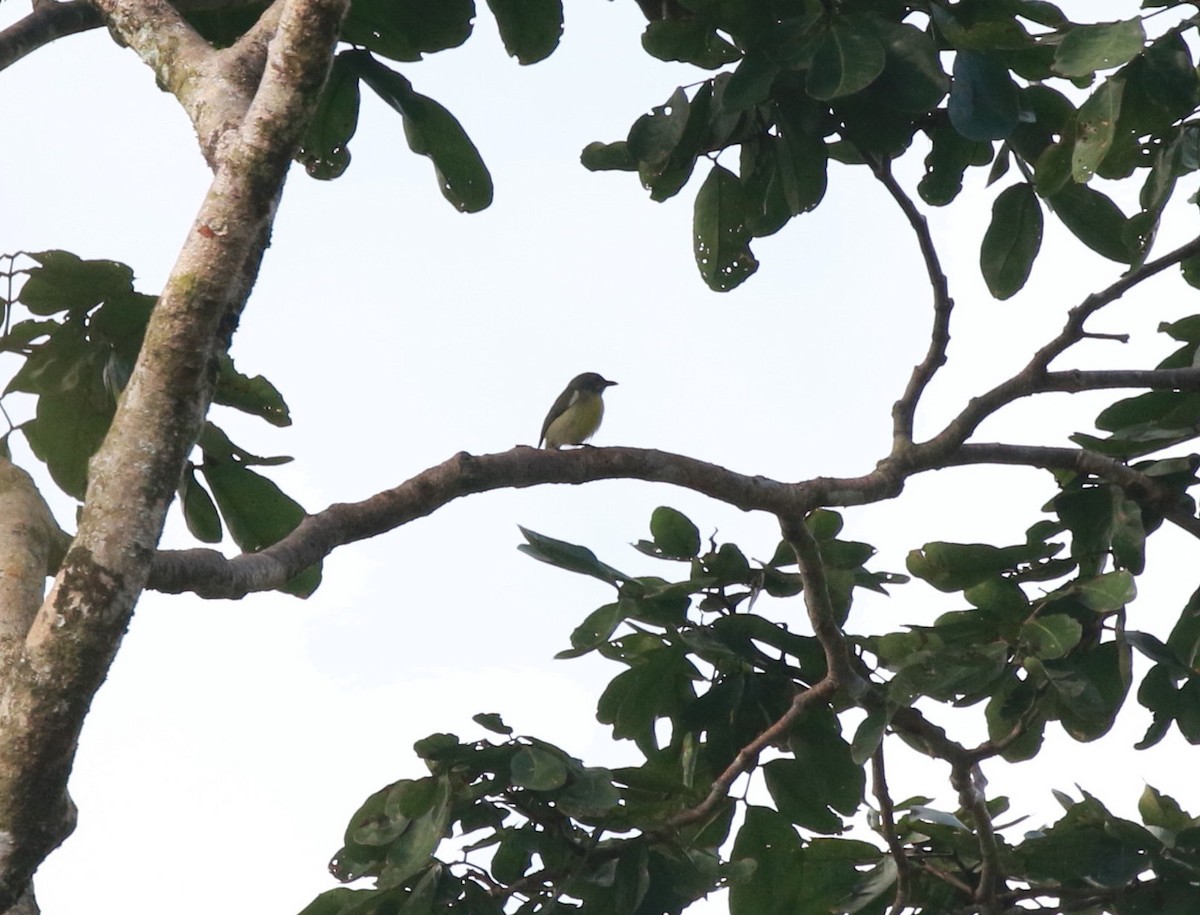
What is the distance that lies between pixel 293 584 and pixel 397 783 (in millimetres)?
558

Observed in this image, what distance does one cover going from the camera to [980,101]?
311 centimetres

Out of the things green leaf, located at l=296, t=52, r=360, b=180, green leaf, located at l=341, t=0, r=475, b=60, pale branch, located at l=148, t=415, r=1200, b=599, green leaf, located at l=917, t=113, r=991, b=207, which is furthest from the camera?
green leaf, located at l=917, t=113, r=991, b=207

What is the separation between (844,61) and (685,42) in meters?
0.51

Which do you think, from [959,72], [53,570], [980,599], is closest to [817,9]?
[959,72]

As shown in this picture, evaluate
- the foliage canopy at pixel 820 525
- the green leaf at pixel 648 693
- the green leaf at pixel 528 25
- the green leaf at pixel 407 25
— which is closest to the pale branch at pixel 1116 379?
the foliage canopy at pixel 820 525

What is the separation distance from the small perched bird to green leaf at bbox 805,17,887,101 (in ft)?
13.1

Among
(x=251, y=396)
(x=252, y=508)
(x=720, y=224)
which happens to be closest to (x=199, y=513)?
(x=252, y=508)

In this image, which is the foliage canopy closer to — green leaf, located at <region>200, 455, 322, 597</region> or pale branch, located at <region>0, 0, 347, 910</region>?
green leaf, located at <region>200, 455, 322, 597</region>

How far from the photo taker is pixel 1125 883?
334 cm

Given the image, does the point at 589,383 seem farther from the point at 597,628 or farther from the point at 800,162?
the point at 597,628

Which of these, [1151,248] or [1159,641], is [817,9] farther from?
[1159,641]

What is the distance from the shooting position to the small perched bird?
22.9ft

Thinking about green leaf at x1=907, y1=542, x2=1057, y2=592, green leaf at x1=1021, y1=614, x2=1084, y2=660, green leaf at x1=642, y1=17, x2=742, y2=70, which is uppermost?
green leaf at x1=642, y1=17, x2=742, y2=70

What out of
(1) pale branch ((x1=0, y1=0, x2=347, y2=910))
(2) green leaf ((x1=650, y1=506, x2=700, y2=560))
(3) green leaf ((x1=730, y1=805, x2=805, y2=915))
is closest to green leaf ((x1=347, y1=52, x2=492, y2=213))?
(2) green leaf ((x1=650, y1=506, x2=700, y2=560))
